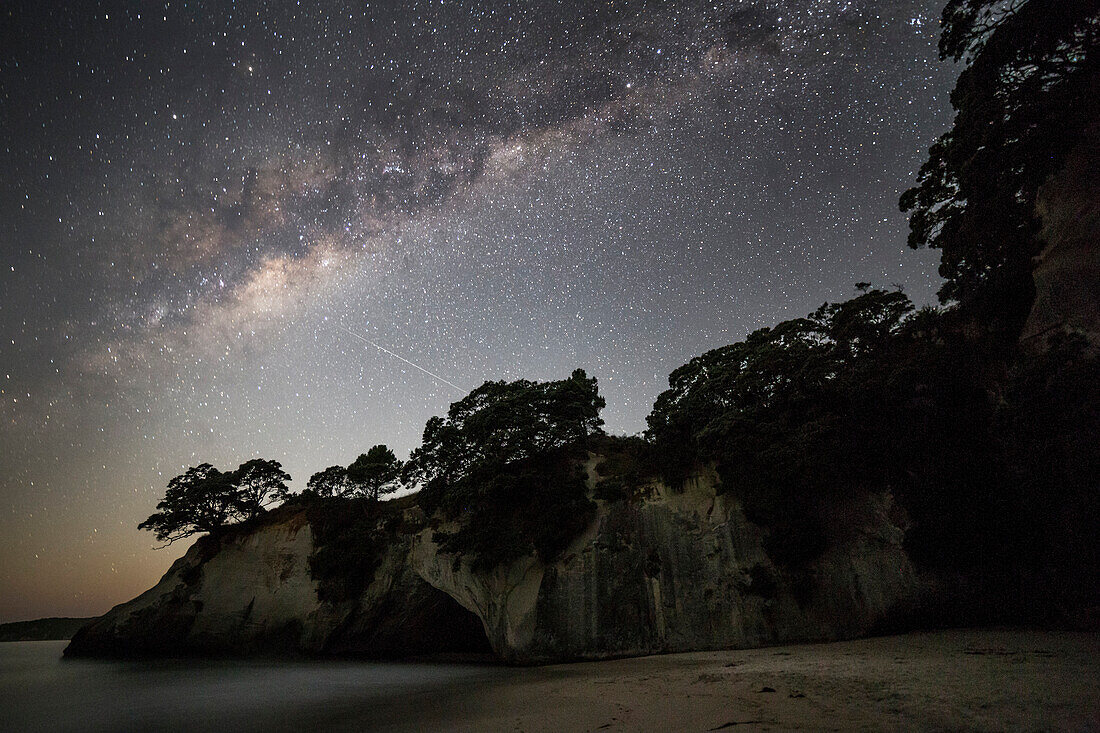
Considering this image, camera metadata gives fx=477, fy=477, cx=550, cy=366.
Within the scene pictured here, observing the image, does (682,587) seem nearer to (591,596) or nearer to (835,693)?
(591,596)

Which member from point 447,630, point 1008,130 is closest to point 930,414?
point 1008,130

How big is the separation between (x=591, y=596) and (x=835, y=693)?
46.7ft

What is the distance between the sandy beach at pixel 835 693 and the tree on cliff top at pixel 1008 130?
10.8 metres

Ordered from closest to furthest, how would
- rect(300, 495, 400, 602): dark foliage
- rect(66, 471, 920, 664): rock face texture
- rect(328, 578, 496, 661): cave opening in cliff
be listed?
rect(66, 471, 920, 664): rock face texture, rect(328, 578, 496, 661): cave opening in cliff, rect(300, 495, 400, 602): dark foliage

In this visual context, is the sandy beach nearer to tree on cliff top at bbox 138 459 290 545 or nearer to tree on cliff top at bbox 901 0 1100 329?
tree on cliff top at bbox 901 0 1100 329

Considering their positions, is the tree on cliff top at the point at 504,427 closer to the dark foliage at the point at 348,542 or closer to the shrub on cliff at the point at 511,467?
the shrub on cliff at the point at 511,467

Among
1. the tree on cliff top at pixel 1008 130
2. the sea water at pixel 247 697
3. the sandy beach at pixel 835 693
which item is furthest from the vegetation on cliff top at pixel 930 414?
the sea water at pixel 247 697

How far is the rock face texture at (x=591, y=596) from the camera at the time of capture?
17281 millimetres

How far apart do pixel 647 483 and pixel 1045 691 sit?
17095 mm

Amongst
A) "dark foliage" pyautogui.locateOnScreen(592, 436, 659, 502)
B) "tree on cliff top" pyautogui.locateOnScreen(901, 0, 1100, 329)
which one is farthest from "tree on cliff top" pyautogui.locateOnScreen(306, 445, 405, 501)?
"tree on cliff top" pyautogui.locateOnScreen(901, 0, 1100, 329)

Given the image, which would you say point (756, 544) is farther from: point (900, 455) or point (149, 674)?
point (149, 674)

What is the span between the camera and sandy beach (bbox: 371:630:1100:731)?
6.17 m

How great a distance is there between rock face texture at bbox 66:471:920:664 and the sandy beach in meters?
3.36

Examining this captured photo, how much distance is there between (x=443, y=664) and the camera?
78.6ft
